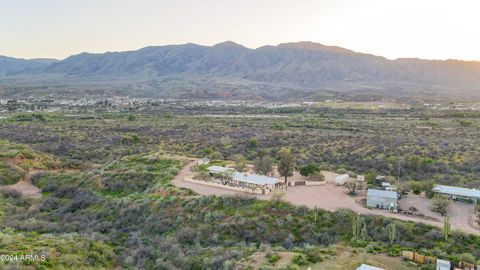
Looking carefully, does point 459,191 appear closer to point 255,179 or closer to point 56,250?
point 255,179

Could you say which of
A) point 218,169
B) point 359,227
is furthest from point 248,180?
point 359,227

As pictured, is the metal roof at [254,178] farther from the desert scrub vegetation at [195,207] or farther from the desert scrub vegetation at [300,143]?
the desert scrub vegetation at [300,143]

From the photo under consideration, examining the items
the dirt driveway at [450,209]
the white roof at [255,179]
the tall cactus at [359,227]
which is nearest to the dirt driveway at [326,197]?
the dirt driveway at [450,209]

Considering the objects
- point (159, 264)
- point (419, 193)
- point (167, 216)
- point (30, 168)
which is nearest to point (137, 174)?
point (167, 216)

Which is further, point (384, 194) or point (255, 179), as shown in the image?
point (255, 179)

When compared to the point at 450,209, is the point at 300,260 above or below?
above

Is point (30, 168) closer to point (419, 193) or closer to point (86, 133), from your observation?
point (86, 133)
